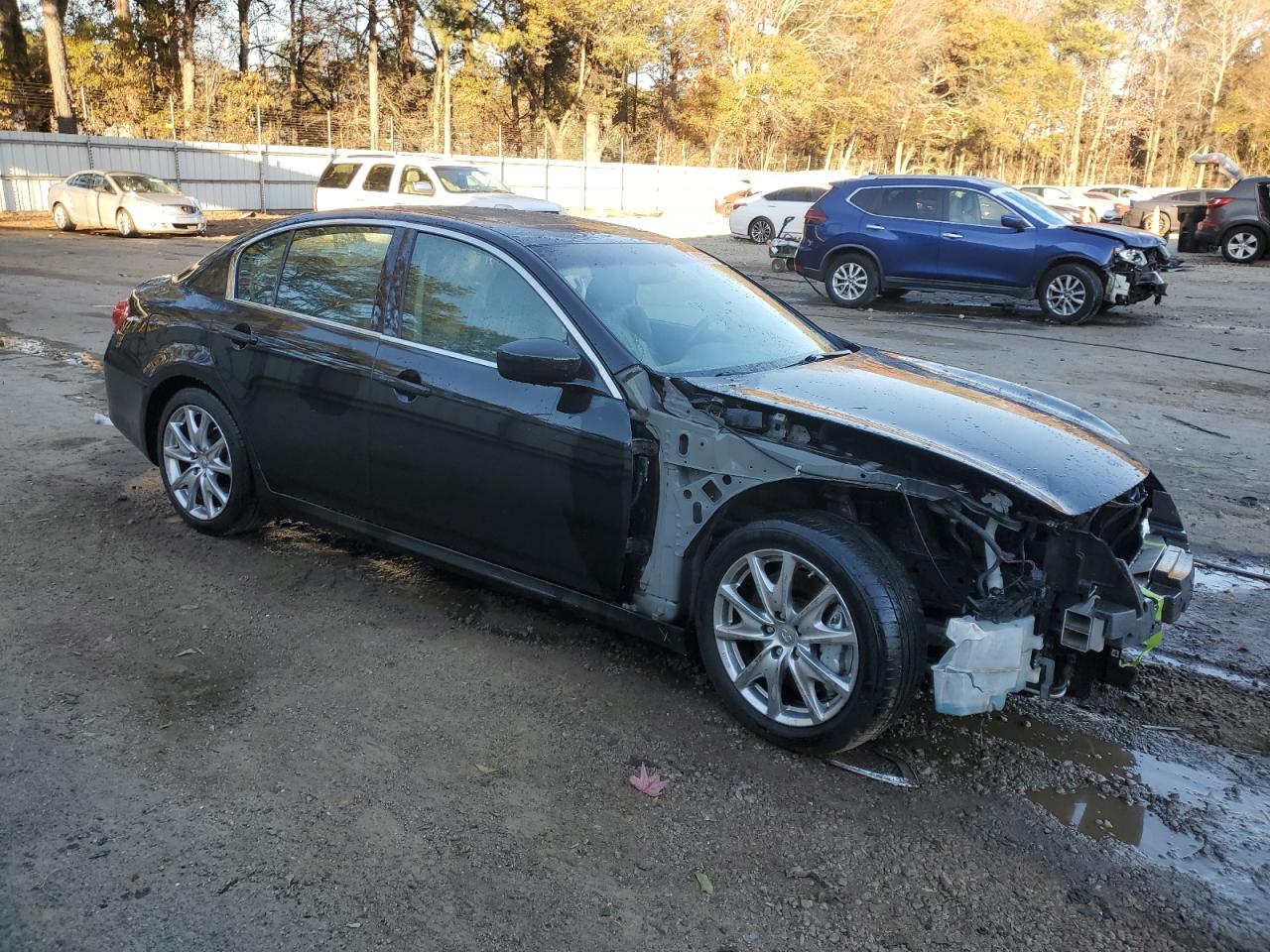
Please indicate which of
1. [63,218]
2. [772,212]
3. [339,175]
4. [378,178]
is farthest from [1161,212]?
[63,218]

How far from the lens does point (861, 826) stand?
120 inches

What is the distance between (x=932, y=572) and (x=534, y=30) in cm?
4529

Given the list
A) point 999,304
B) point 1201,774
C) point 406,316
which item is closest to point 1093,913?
point 1201,774

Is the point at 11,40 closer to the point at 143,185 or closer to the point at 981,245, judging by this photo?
the point at 143,185

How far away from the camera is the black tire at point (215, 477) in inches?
192

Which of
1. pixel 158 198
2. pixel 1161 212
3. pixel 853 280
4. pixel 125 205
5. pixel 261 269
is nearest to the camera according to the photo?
pixel 261 269

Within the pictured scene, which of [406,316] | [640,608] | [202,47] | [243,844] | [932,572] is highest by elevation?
[202,47]

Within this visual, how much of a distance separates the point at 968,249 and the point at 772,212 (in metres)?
12.3

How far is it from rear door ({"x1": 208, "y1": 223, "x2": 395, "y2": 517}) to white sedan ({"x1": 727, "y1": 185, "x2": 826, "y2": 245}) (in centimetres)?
2089

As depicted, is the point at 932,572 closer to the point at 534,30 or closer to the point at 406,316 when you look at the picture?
the point at 406,316

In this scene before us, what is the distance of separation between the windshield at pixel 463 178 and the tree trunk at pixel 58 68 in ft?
57.0

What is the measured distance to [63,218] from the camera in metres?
25.0

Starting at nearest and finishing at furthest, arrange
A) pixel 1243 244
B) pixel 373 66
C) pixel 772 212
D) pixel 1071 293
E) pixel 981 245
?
pixel 1071 293
pixel 981 245
pixel 1243 244
pixel 772 212
pixel 373 66

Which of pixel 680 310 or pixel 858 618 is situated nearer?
Result: pixel 858 618
